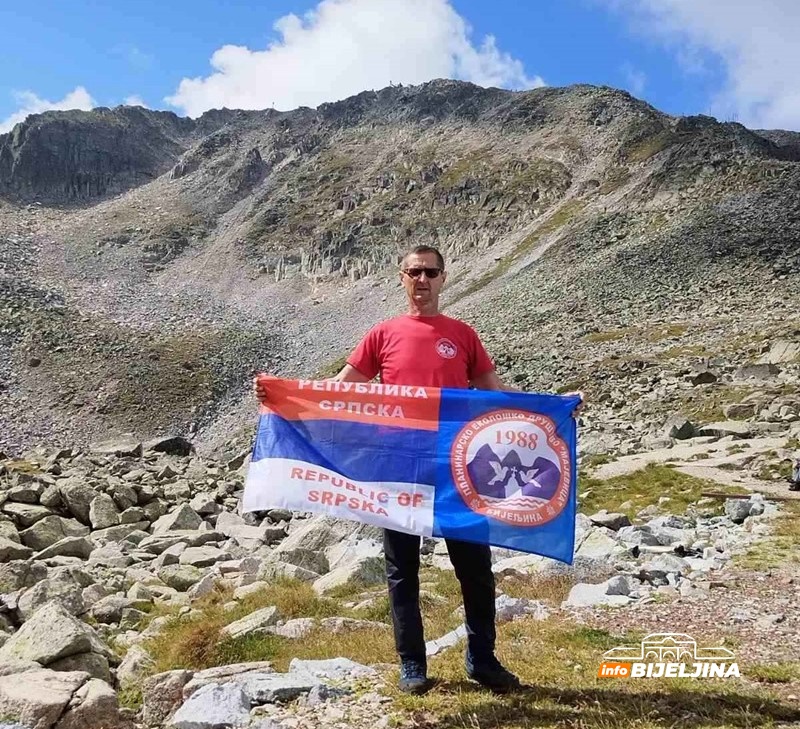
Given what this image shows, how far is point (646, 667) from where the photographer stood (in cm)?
637

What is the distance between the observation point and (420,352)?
20.6 ft

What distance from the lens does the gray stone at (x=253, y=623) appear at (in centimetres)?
824

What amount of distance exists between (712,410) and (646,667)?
24029 millimetres

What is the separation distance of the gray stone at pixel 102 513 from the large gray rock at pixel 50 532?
39 centimetres

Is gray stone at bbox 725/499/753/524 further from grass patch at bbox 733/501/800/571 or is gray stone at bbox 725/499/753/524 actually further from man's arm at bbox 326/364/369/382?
man's arm at bbox 326/364/369/382

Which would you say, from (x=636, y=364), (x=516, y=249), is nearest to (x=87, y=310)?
(x=516, y=249)

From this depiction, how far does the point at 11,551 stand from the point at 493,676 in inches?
563

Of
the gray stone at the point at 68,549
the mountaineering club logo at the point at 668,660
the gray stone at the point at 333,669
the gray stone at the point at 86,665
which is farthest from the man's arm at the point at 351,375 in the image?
the gray stone at the point at 68,549

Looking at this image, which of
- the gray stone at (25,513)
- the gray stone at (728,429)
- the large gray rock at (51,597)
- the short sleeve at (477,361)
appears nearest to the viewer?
the short sleeve at (477,361)

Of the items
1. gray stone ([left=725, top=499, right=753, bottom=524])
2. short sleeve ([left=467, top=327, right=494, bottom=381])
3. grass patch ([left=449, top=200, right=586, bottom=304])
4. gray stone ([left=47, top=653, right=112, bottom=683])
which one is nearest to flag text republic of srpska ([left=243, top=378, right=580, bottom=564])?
short sleeve ([left=467, top=327, right=494, bottom=381])

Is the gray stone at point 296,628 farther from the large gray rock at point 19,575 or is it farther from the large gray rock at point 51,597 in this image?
the large gray rock at point 19,575

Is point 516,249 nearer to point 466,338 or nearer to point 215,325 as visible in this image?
point 215,325

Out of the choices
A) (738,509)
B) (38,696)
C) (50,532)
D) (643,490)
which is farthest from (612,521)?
(50,532)

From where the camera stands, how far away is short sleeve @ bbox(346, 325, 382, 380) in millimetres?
6449
